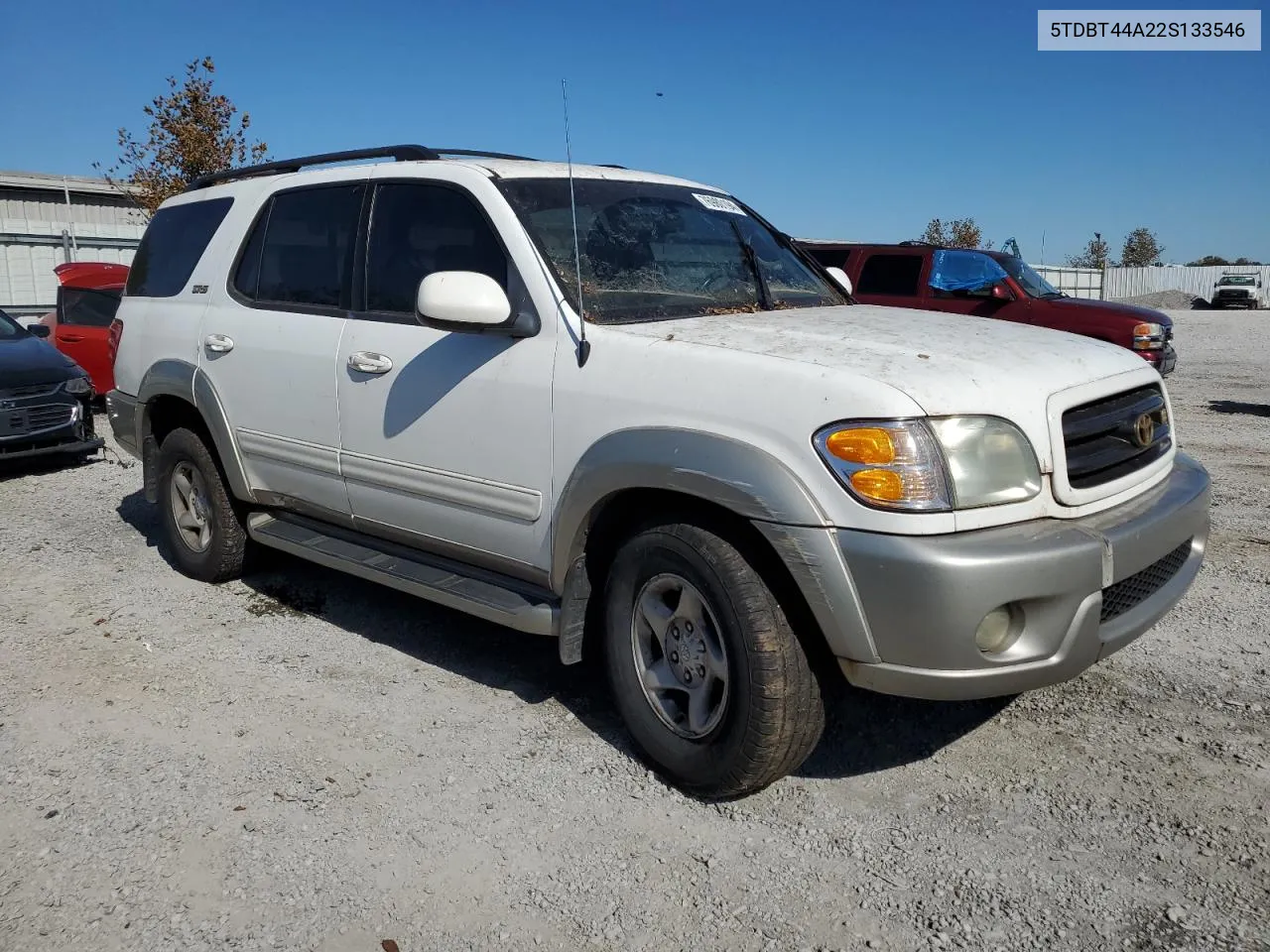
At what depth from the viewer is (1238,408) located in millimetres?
11867

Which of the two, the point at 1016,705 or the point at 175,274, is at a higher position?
the point at 175,274

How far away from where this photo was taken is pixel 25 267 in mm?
18672

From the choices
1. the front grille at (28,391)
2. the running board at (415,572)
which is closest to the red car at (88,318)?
the front grille at (28,391)

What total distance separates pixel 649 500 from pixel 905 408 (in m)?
0.93

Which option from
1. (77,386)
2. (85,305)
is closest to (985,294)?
(77,386)

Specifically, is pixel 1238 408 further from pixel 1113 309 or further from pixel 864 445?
pixel 864 445

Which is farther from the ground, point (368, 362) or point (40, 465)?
point (368, 362)

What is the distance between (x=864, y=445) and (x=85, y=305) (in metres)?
11.7

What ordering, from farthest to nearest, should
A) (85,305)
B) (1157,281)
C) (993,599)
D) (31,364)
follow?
(1157,281) → (85,305) → (31,364) → (993,599)

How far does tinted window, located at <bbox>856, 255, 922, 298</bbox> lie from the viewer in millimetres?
11883

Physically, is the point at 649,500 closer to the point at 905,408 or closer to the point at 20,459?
the point at 905,408

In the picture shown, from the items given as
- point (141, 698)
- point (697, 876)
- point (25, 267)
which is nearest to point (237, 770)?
point (141, 698)

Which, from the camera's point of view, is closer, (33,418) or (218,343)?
(218,343)

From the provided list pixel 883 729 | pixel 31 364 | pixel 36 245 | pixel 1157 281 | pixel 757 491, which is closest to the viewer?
pixel 757 491
